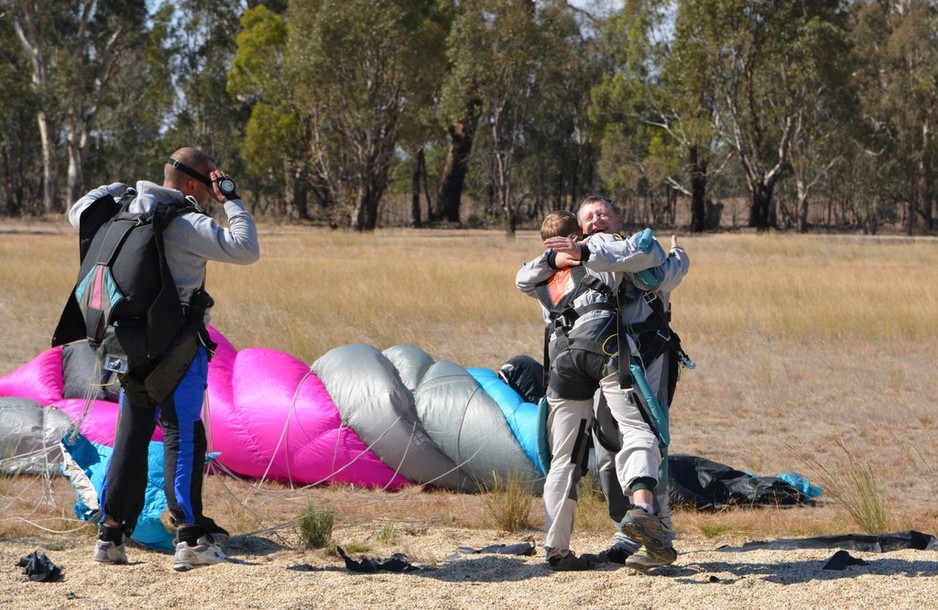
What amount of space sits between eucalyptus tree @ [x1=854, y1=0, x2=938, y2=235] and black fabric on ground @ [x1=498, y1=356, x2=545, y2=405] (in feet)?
148

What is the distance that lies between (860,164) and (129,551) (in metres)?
52.4

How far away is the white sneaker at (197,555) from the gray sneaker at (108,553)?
230mm

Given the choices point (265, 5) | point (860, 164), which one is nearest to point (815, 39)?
point (860, 164)

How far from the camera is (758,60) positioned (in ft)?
133

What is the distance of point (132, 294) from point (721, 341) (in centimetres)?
926

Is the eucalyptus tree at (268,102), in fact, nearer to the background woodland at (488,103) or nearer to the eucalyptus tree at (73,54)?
the background woodland at (488,103)

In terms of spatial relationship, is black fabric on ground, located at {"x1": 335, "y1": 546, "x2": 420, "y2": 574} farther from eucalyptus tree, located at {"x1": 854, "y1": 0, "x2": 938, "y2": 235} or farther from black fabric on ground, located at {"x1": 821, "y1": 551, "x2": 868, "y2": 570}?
eucalyptus tree, located at {"x1": 854, "y1": 0, "x2": 938, "y2": 235}

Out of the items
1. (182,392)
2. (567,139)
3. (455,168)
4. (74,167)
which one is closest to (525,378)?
(182,392)

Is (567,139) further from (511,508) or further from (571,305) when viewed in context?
(571,305)

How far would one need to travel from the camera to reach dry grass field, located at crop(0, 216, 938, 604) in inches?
243

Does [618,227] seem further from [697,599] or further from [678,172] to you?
[678,172]

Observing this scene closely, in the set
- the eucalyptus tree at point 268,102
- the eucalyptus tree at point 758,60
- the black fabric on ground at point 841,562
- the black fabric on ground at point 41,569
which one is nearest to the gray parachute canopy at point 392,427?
the black fabric on ground at point 41,569

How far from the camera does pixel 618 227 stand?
489cm

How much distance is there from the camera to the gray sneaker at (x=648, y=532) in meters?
4.46
